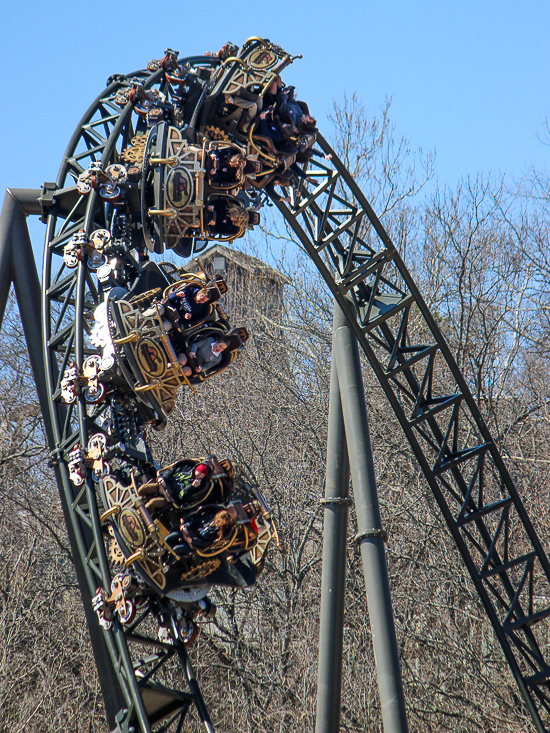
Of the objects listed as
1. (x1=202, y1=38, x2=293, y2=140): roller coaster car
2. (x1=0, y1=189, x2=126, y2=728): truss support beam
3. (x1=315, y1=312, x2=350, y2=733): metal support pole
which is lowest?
(x1=315, y1=312, x2=350, y2=733): metal support pole

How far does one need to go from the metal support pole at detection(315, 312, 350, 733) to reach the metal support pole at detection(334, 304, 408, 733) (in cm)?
23

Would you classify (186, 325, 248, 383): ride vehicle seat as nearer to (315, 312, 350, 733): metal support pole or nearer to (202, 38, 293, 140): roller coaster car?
(202, 38, 293, 140): roller coaster car

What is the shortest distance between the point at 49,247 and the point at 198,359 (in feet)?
4.87

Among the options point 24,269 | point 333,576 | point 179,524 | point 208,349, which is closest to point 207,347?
point 208,349

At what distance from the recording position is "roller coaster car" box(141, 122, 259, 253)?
5.11 m

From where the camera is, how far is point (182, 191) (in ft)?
16.8

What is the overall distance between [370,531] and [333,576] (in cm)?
70

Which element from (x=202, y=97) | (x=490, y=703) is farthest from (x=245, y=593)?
(x=202, y=97)

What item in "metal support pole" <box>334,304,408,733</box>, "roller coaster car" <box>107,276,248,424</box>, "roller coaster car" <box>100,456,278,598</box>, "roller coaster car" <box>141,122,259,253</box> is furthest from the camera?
"metal support pole" <box>334,304,408,733</box>

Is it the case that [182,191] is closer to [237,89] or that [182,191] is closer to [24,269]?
[237,89]

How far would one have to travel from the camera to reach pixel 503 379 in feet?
42.1

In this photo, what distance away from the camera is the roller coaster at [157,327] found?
177 inches

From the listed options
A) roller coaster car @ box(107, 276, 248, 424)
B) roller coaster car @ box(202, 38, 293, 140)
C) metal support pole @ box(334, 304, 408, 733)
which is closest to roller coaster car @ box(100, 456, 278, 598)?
roller coaster car @ box(107, 276, 248, 424)

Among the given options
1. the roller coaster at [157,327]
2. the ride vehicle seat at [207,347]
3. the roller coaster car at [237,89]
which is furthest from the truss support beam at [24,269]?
the roller coaster car at [237,89]
